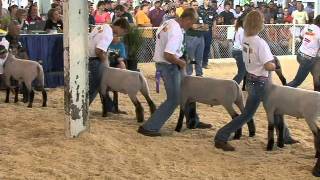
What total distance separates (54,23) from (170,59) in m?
6.38

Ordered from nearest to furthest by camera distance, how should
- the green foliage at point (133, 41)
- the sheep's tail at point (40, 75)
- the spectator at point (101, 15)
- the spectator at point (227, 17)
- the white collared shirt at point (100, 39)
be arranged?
the white collared shirt at point (100, 39), the sheep's tail at point (40, 75), the green foliage at point (133, 41), the spectator at point (101, 15), the spectator at point (227, 17)

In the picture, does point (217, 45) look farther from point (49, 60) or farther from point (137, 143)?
point (137, 143)

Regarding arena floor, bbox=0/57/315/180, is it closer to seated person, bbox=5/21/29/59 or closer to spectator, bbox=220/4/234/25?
seated person, bbox=5/21/29/59

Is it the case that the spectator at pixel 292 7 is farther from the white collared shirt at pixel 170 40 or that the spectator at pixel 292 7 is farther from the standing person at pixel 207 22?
the white collared shirt at pixel 170 40

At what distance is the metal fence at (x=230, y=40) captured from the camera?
16.3 metres

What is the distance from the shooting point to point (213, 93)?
24.8 feet

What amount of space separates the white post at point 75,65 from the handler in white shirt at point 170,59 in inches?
34.1

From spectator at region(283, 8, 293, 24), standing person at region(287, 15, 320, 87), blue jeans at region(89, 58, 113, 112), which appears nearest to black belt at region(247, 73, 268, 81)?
blue jeans at region(89, 58, 113, 112)

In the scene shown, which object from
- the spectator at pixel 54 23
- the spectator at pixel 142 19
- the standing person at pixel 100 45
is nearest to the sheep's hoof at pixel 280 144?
the standing person at pixel 100 45

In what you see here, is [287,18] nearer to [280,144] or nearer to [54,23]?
[54,23]

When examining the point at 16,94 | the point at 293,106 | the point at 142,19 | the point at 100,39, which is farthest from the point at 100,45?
the point at 142,19

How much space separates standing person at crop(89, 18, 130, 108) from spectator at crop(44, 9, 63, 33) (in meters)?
4.26

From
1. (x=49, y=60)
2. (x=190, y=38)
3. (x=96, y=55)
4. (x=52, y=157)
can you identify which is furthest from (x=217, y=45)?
(x=52, y=157)

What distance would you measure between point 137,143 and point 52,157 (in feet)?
3.85
